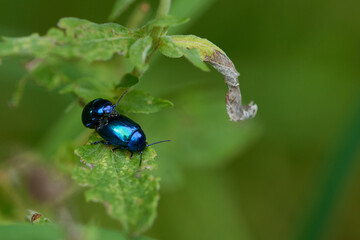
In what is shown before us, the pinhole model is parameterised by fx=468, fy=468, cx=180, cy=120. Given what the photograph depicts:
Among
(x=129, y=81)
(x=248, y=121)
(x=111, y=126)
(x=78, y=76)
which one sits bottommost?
(x=248, y=121)

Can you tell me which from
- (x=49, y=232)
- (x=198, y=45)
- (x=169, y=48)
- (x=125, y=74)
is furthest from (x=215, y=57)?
(x=49, y=232)

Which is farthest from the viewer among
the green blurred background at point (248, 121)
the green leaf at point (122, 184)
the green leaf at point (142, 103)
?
the green blurred background at point (248, 121)

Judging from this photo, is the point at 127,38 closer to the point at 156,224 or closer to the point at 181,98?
the point at 181,98

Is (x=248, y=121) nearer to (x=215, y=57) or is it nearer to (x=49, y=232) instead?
(x=215, y=57)

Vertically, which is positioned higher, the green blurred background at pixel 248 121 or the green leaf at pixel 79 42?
the green leaf at pixel 79 42

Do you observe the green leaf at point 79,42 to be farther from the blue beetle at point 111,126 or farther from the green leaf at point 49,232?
the green leaf at point 49,232

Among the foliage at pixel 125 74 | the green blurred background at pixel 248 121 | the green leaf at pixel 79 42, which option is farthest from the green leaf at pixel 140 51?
the green blurred background at pixel 248 121

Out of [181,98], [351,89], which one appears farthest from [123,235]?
[351,89]
